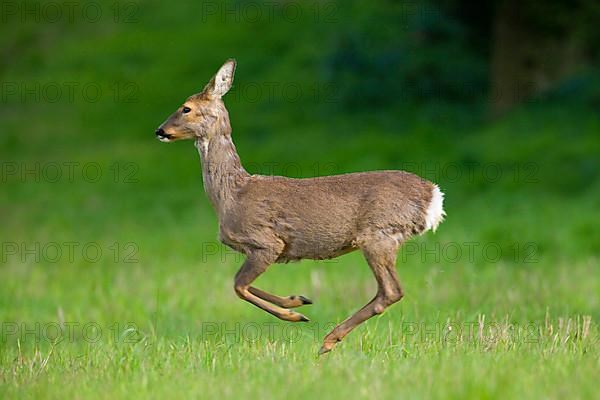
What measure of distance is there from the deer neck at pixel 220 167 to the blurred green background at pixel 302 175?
1.02 metres

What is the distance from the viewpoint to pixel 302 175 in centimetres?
1797

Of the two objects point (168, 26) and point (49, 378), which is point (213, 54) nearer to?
point (168, 26)

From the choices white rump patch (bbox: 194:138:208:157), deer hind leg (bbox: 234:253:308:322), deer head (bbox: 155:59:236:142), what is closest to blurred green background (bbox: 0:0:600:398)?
deer hind leg (bbox: 234:253:308:322)

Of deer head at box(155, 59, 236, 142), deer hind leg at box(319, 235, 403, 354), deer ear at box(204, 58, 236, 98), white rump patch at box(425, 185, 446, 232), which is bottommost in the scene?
deer hind leg at box(319, 235, 403, 354)

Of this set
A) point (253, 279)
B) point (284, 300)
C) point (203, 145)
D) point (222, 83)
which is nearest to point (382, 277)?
point (284, 300)

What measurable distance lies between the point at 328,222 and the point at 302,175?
10.7m

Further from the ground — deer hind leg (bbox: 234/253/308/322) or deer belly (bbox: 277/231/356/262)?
deer belly (bbox: 277/231/356/262)

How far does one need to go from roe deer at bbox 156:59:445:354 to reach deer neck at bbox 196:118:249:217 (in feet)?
0.13

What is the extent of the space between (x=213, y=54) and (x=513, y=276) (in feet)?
54.8

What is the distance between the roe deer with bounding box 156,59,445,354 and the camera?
7.25 m

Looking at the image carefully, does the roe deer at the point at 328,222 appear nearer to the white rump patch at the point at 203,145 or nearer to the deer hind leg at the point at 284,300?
the deer hind leg at the point at 284,300

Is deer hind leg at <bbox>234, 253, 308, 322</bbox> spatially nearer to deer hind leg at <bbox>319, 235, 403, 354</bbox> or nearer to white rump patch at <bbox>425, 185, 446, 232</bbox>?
deer hind leg at <bbox>319, 235, 403, 354</bbox>

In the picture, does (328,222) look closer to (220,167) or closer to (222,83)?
(220,167)

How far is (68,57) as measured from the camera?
1132 inches
